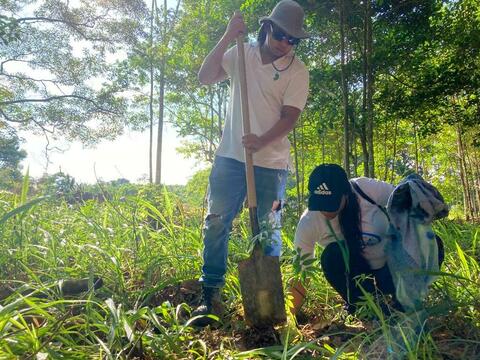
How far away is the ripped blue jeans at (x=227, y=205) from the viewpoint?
214 centimetres

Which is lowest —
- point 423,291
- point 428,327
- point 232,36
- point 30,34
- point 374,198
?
point 428,327

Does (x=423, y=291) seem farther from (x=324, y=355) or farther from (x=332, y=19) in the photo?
(x=332, y=19)

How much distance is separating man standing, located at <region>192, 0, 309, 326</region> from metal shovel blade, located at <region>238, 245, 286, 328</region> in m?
0.23

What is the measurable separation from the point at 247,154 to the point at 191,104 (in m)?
12.0

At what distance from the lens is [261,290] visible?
6.23 ft

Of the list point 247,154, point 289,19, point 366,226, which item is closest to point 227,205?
point 247,154

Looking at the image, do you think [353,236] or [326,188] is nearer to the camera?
[326,188]

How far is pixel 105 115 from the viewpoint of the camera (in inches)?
528

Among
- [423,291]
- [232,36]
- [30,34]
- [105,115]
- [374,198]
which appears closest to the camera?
[423,291]

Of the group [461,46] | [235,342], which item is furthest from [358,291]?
[461,46]

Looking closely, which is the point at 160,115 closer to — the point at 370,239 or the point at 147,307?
the point at 370,239

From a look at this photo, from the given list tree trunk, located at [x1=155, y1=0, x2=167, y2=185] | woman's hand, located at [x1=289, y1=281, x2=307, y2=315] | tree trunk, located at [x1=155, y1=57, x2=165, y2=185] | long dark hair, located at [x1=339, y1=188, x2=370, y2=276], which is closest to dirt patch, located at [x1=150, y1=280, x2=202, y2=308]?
woman's hand, located at [x1=289, y1=281, x2=307, y2=315]

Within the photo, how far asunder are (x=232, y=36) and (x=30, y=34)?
1233 cm

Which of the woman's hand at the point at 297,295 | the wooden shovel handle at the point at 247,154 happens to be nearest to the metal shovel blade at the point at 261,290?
the woman's hand at the point at 297,295
